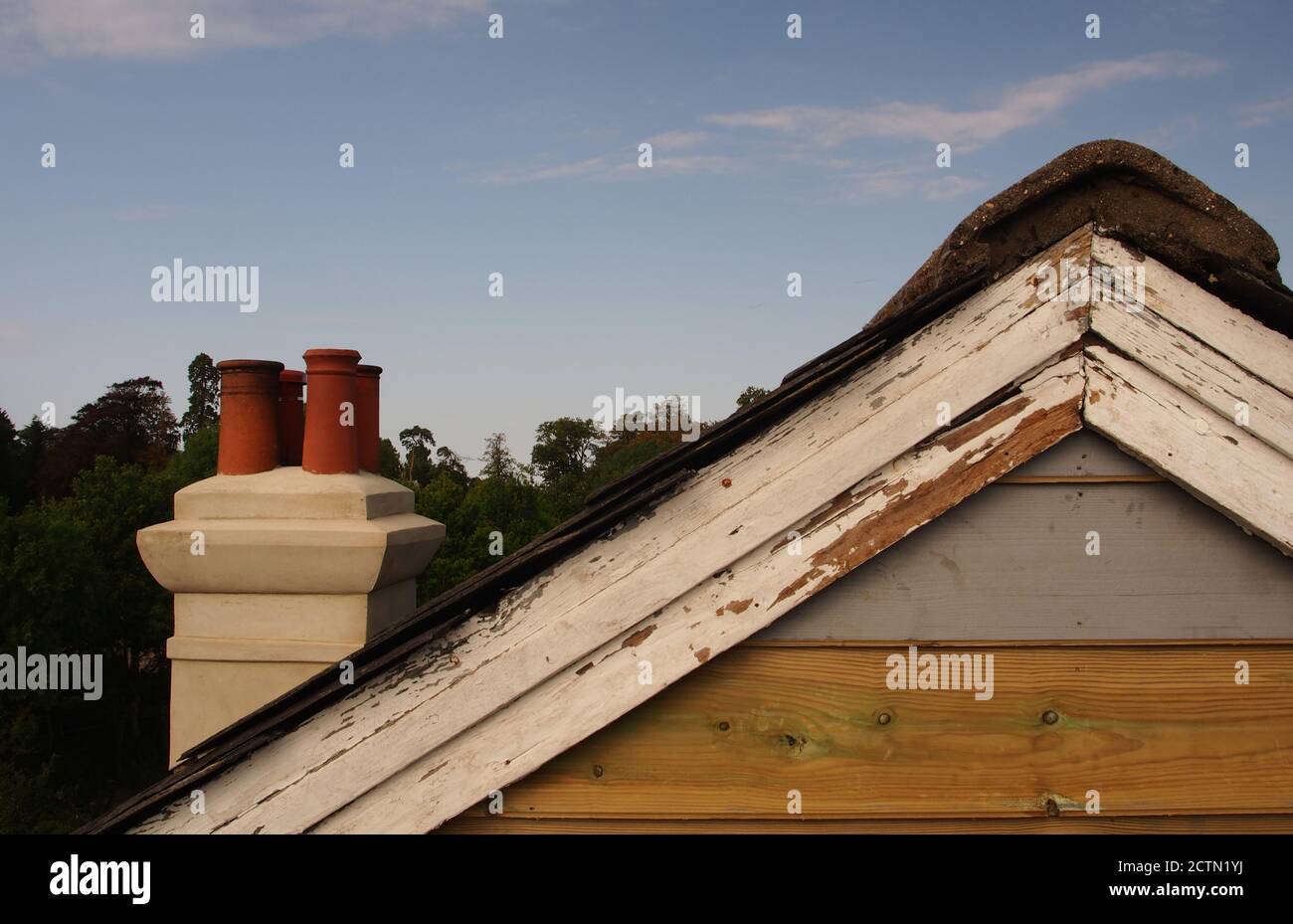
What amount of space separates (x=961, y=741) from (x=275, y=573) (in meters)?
1.94

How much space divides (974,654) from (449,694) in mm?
982

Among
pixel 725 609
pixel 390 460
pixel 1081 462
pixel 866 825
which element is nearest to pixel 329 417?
pixel 725 609

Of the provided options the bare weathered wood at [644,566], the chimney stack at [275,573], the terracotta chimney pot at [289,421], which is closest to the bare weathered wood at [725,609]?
the bare weathered wood at [644,566]

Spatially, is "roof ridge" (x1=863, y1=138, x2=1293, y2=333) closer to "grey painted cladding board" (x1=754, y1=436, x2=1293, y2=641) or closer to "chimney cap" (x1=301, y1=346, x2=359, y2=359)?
"grey painted cladding board" (x1=754, y1=436, x2=1293, y2=641)

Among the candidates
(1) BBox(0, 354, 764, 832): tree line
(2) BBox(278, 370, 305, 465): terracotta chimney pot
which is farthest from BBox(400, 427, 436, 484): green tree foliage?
(2) BBox(278, 370, 305, 465): terracotta chimney pot

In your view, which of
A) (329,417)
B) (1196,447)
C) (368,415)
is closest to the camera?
(1196,447)

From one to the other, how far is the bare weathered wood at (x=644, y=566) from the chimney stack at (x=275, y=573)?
3.02 feet

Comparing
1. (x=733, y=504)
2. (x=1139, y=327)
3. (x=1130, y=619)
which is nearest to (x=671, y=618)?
(x=733, y=504)

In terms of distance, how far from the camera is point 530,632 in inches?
60.8

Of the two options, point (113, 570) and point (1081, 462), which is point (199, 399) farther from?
point (1081, 462)

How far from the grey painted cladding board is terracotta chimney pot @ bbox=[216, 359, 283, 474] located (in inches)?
84.8

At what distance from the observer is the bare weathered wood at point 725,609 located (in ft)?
4.96

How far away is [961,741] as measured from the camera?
5.11ft

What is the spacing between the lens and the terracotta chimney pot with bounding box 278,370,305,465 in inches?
118
